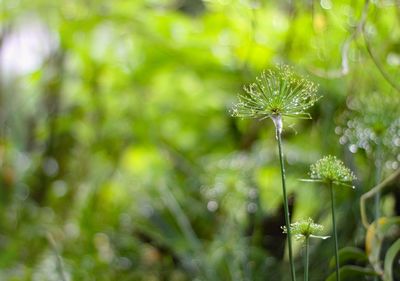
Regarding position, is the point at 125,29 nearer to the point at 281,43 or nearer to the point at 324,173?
the point at 281,43

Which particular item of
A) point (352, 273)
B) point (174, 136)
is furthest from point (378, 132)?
point (174, 136)

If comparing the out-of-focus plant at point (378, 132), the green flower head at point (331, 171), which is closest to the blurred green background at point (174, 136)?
the out-of-focus plant at point (378, 132)

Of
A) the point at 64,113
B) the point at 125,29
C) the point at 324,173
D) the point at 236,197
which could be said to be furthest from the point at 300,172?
→ the point at 64,113

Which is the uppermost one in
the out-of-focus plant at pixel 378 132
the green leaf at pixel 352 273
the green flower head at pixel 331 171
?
the out-of-focus plant at pixel 378 132

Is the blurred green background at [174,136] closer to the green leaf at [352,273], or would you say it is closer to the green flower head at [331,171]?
the green leaf at [352,273]

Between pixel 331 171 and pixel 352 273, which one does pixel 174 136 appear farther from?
pixel 331 171

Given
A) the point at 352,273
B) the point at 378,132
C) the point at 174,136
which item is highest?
the point at 174,136

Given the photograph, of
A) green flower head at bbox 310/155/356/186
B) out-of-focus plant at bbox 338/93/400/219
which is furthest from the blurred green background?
green flower head at bbox 310/155/356/186

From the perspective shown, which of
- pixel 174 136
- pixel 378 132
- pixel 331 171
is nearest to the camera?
pixel 331 171
